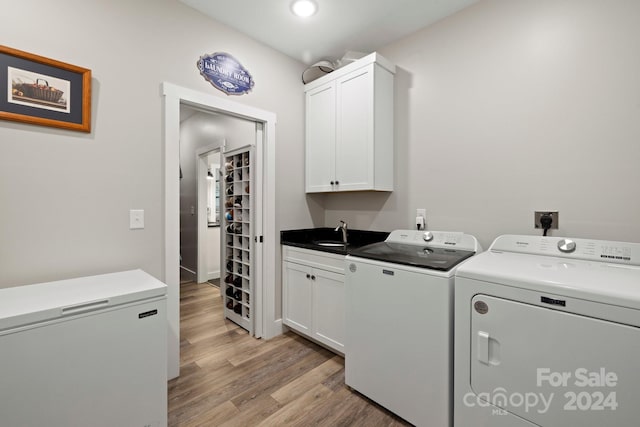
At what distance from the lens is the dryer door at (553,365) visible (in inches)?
38.6

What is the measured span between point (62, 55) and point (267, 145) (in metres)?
1.36

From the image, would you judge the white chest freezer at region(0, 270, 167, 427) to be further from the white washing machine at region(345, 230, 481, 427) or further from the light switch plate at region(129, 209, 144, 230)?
the white washing machine at region(345, 230, 481, 427)

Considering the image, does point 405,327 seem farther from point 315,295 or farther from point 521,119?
point 521,119

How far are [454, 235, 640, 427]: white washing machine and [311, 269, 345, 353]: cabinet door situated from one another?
925 mm

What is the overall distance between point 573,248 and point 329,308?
158cm

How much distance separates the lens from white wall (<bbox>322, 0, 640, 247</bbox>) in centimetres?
151

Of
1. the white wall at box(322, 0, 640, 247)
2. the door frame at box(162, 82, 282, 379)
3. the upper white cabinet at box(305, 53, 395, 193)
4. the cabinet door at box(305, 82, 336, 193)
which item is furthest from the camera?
the cabinet door at box(305, 82, 336, 193)

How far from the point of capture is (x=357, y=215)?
2.73m

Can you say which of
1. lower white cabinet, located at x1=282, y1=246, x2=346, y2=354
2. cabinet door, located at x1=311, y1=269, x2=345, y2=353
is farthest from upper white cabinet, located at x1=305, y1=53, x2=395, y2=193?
cabinet door, located at x1=311, y1=269, x2=345, y2=353

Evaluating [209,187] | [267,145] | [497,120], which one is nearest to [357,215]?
[267,145]

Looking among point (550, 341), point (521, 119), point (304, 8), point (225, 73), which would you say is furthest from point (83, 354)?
point (521, 119)

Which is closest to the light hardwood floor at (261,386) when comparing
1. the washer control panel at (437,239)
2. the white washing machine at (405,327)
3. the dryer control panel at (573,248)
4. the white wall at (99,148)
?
the white washing machine at (405,327)

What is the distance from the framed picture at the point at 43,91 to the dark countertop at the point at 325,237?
1620mm

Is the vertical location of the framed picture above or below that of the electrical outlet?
above
